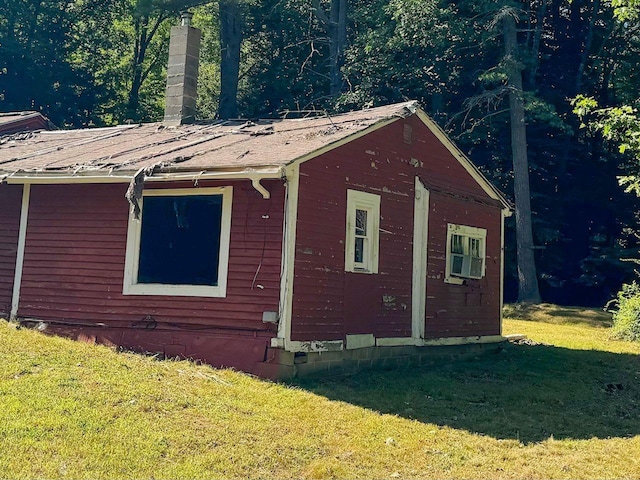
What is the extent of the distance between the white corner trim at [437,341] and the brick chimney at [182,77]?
6.54m

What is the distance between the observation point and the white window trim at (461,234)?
45.8 feet

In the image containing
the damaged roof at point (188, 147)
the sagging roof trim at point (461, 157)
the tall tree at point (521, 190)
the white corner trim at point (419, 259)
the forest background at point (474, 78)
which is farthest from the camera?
the forest background at point (474, 78)

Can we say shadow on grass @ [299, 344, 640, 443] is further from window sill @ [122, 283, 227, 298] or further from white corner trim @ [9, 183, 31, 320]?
white corner trim @ [9, 183, 31, 320]

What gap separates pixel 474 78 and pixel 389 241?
17062 millimetres

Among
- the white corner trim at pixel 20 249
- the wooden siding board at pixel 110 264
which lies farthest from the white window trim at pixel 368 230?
the white corner trim at pixel 20 249

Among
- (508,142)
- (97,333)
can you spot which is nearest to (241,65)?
(508,142)

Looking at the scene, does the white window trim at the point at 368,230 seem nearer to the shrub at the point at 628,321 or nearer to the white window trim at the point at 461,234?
the white window trim at the point at 461,234

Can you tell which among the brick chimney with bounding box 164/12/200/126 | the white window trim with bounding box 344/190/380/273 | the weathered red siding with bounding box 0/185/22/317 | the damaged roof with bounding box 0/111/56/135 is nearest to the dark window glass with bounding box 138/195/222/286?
the brick chimney with bounding box 164/12/200/126

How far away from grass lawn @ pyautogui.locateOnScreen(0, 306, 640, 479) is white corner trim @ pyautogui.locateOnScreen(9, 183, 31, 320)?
0.88 metres

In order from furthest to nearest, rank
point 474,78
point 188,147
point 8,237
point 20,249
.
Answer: point 474,78 < point 8,237 < point 20,249 < point 188,147

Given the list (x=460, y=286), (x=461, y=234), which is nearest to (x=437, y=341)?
(x=460, y=286)

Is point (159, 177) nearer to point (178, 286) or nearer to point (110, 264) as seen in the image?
point (178, 286)

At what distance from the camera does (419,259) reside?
13258 millimetres

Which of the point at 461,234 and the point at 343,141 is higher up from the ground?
the point at 343,141
